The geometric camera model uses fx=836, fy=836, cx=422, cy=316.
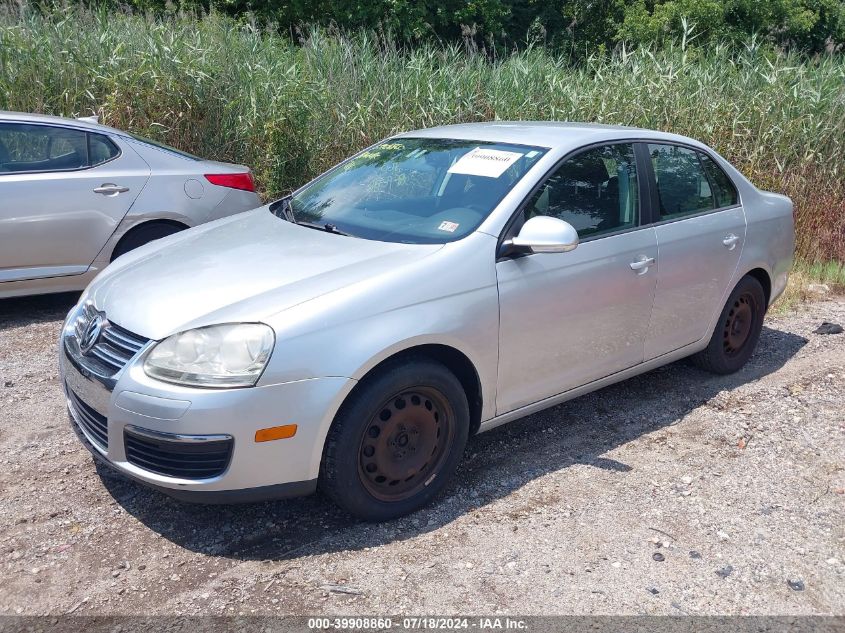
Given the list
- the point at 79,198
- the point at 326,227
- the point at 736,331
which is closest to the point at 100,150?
the point at 79,198

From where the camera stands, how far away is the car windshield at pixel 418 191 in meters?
3.99

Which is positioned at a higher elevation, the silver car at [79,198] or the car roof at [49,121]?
the car roof at [49,121]

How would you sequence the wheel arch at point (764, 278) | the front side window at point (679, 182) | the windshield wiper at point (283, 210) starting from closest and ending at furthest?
the windshield wiper at point (283, 210) < the front side window at point (679, 182) < the wheel arch at point (764, 278)

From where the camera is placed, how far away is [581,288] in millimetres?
4133

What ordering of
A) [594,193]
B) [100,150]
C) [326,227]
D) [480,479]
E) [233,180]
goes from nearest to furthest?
[480,479] < [326,227] < [594,193] < [100,150] < [233,180]

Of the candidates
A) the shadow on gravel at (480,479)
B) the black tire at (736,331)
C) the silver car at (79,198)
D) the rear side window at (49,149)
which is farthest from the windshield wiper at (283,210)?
the black tire at (736,331)

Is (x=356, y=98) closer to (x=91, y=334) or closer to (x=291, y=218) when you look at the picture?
(x=291, y=218)

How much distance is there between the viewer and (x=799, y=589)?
10.8ft

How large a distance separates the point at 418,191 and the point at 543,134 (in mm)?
789

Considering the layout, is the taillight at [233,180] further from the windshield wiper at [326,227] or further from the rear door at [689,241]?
the rear door at [689,241]

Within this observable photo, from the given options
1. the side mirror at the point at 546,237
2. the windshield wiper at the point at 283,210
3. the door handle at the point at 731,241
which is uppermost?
the side mirror at the point at 546,237

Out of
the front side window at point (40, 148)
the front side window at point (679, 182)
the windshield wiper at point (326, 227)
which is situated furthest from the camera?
the front side window at point (40, 148)

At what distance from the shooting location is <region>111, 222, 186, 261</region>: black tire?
21.4 ft

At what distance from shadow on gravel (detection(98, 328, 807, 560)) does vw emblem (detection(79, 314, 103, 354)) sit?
74 cm
